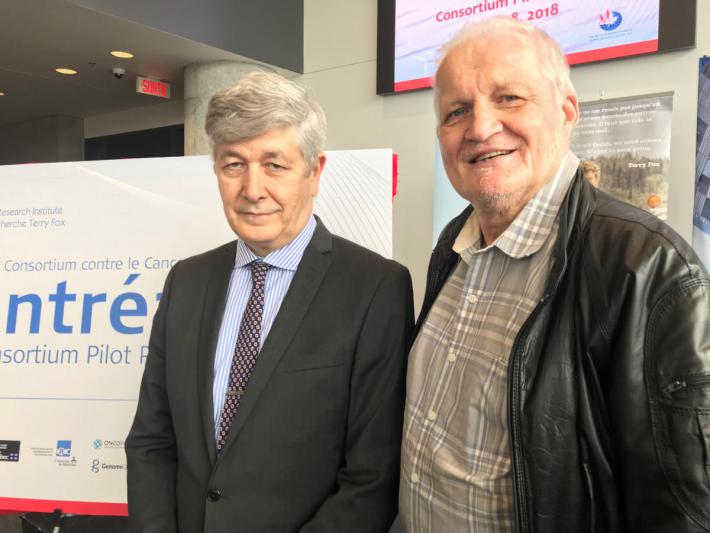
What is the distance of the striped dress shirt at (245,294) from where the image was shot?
55.1 inches

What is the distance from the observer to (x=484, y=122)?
1.22 m

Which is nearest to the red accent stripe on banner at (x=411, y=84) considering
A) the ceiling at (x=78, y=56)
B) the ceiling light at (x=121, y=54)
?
the ceiling at (x=78, y=56)

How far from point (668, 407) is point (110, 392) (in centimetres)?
176

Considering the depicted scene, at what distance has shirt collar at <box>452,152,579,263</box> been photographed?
3.85ft

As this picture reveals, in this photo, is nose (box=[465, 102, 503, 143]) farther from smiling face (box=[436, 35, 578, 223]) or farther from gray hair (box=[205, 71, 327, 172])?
gray hair (box=[205, 71, 327, 172])

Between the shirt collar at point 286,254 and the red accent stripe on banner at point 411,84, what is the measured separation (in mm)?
3977

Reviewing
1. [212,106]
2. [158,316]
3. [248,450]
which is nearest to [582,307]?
[248,450]

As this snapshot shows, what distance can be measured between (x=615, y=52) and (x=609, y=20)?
0.76 feet

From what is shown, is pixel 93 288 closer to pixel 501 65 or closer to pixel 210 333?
pixel 210 333

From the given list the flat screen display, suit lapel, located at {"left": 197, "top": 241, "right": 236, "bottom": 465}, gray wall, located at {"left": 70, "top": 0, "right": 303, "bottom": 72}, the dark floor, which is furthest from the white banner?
gray wall, located at {"left": 70, "top": 0, "right": 303, "bottom": 72}

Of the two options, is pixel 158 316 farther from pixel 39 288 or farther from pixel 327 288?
pixel 39 288

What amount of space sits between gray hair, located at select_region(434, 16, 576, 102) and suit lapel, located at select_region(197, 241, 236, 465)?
0.78 m

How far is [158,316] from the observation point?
1.55m

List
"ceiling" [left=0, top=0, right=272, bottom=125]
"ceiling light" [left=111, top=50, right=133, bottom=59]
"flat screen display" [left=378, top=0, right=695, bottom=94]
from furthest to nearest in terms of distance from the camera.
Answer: "ceiling light" [left=111, top=50, right=133, bottom=59], "ceiling" [left=0, top=0, right=272, bottom=125], "flat screen display" [left=378, top=0, right=695, bottom=94]
